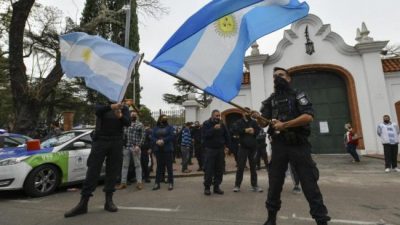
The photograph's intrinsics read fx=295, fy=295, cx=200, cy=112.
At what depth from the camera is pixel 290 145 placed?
366 centimetres

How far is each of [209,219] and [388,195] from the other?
4073mm

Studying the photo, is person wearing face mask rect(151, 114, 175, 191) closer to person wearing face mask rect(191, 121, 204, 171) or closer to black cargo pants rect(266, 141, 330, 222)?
person wearing face mask rect(191, 121, 204, 171)

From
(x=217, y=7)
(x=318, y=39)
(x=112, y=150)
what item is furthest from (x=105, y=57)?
(x=318, y=39)

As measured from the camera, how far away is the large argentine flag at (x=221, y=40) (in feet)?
13.4

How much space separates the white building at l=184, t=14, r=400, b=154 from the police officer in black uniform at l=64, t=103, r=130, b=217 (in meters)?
10.8

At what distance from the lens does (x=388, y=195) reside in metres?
6.09

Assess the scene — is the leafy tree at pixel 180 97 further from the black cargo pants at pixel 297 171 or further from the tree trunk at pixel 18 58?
the black cargo pants at pixel 297 171

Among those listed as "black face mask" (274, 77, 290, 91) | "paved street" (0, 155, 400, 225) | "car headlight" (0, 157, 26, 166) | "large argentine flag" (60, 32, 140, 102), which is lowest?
"paved street" (0, 155, 400, 225)

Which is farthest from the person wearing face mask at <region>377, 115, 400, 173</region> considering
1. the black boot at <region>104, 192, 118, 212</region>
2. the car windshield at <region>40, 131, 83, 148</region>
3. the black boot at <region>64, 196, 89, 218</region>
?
the car windshield at <region>40, 131, 83, 148</region>

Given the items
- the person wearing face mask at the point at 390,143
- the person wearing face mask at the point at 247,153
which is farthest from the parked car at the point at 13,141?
the person wearing face mask at the point at 390,143

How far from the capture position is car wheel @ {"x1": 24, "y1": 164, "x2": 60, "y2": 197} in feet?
20.9

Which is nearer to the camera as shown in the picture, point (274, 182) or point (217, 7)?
point (274, 182)

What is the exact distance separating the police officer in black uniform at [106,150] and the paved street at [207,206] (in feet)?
1.07

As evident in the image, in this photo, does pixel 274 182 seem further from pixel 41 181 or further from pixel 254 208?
pixel 41 181
